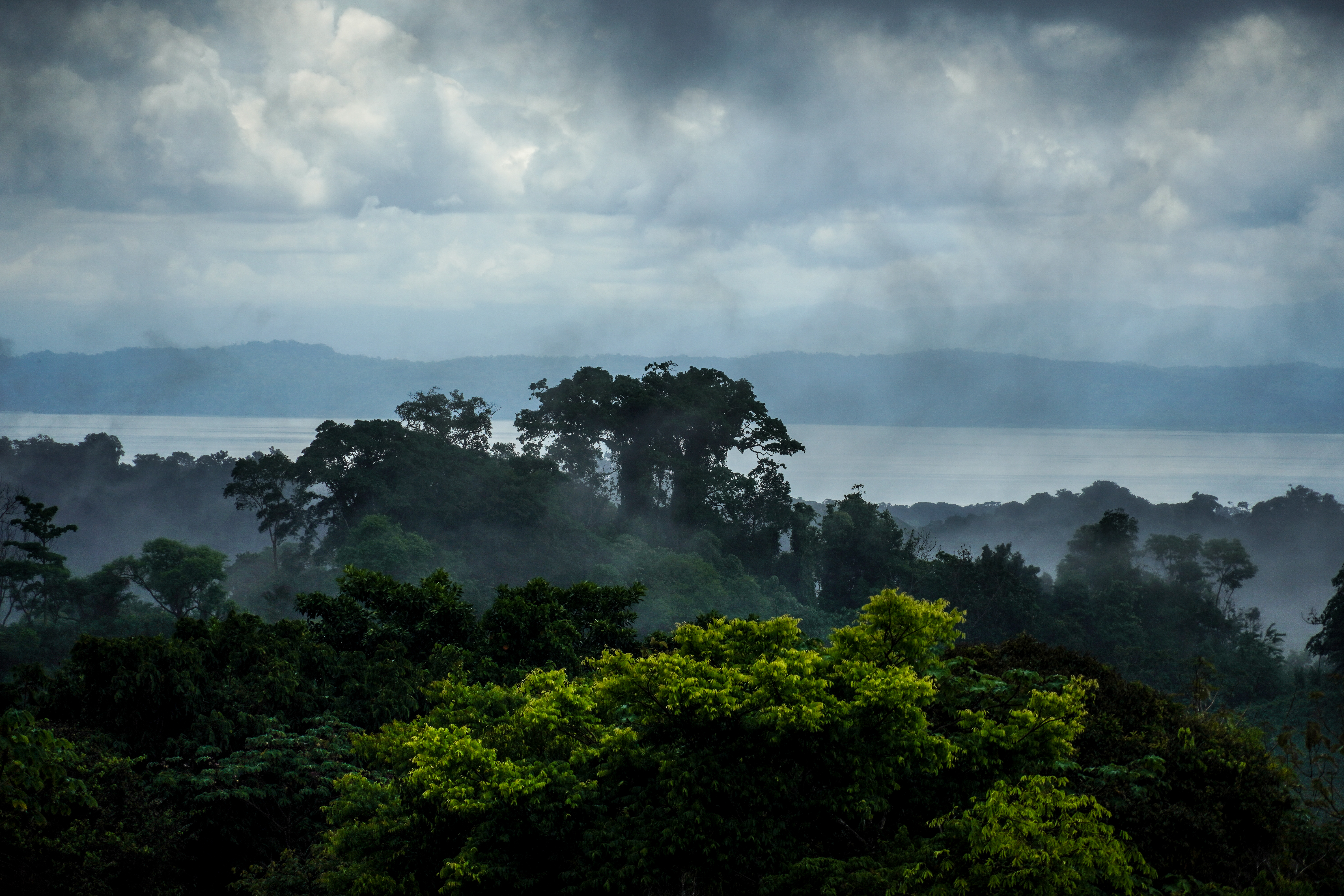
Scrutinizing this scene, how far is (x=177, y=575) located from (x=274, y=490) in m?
6.72

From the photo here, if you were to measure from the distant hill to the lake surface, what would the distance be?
2718 millimetres

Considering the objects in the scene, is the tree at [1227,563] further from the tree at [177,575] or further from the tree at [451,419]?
the tree at [177,575]

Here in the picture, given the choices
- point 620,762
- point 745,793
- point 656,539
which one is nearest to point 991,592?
point 656,539

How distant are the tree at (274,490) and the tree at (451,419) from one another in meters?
6.90

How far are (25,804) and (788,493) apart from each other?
48544mm

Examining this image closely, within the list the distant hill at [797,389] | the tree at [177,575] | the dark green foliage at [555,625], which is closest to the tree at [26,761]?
the dark green foliage at [555,625]

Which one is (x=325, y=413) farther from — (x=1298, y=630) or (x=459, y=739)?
(x=459, y=739)

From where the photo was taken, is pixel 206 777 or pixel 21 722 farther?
pixel 206 777

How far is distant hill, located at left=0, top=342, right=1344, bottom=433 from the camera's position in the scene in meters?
160

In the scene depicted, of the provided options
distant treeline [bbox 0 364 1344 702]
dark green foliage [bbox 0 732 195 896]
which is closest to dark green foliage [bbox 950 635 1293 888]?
dark green foliage [bbox 0 732 195 896]

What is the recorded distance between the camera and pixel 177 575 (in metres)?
43.7

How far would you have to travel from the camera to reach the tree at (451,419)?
53.7 metres

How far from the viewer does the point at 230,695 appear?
48.1ft

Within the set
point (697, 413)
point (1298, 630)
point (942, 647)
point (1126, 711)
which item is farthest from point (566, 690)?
point (1298, 630)
